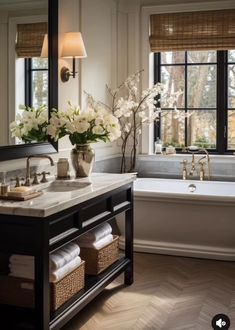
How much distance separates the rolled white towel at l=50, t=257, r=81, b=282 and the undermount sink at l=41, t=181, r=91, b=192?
41 cm

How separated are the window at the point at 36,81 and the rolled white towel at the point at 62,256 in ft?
3.39

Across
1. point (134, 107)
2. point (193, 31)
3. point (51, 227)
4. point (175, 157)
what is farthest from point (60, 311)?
point (193, 31)

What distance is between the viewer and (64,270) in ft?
8.72

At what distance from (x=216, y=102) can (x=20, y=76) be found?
2.42 m

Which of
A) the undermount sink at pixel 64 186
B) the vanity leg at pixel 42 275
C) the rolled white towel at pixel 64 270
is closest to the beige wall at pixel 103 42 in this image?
the undermount sink at pixel 64 186

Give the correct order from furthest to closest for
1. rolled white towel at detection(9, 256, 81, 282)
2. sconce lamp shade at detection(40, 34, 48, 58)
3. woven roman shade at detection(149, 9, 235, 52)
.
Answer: woven roman shade at detection(149, 9, 235, 52)
sconce lamp shade at detection(40, 34, 48, 58)
rolled white towel at detection(9, 256, 81, 282)

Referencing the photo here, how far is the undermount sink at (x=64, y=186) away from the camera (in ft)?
9.46

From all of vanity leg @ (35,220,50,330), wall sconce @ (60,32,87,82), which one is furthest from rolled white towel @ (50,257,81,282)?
wall sconce @ (60,32,87,82)

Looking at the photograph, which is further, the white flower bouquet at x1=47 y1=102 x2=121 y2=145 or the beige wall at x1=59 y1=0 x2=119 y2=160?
the beige wall at x1=59 y1=0 x2=119 y2=160

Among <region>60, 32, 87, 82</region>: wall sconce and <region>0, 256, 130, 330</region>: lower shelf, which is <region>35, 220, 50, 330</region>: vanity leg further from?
<region>60, 32, 87, 82</region>: wall sconce

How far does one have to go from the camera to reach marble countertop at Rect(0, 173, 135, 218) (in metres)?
2.25

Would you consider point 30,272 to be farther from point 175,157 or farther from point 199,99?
point 199,99

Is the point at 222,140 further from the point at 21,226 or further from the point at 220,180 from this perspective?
the point at 21,226

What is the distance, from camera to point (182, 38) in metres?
4.82
